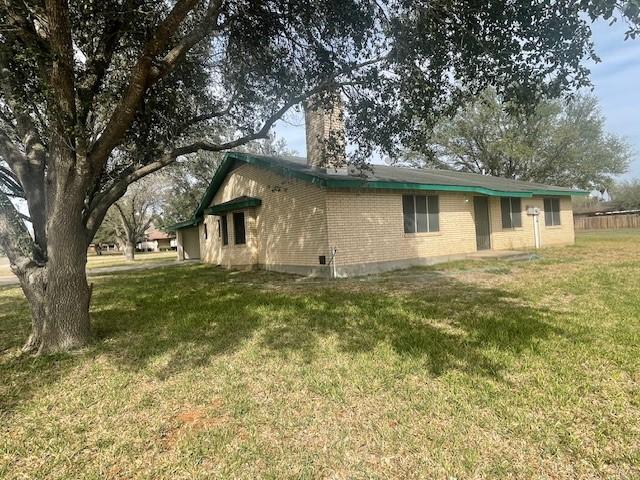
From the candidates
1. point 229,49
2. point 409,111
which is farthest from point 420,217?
point 229,49

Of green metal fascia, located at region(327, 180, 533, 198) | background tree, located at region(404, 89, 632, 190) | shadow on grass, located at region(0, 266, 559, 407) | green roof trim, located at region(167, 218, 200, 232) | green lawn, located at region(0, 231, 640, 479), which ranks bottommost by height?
green lawn, located at region(0, 231, 640, 479)

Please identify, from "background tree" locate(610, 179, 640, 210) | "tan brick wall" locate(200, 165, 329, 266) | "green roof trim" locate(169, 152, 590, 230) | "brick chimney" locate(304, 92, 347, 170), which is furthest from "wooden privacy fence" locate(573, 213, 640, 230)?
"tan brick wall" locate(200, 165, 329, 266)

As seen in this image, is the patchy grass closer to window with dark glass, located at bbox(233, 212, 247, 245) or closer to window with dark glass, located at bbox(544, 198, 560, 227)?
window with dark glass, located at bbox(233, 212, 247, 245)

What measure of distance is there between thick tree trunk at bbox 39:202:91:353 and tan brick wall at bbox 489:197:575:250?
15260mm

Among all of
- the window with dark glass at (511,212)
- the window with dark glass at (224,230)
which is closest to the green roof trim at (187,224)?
the window with dark glass at (224,230)

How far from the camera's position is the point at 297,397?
3484 mm

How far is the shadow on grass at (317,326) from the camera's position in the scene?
4473 millimetres

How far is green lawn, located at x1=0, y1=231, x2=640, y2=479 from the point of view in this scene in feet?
8.43

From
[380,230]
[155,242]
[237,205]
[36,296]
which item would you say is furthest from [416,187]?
[155,242]

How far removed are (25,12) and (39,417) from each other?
4.75m

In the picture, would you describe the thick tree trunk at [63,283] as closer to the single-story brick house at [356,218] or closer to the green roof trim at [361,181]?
the single-story brick house at [356,218]

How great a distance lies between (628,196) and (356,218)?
56.7 metres

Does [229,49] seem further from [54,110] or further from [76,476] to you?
[76,476]

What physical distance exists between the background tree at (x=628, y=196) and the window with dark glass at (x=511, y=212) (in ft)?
140
